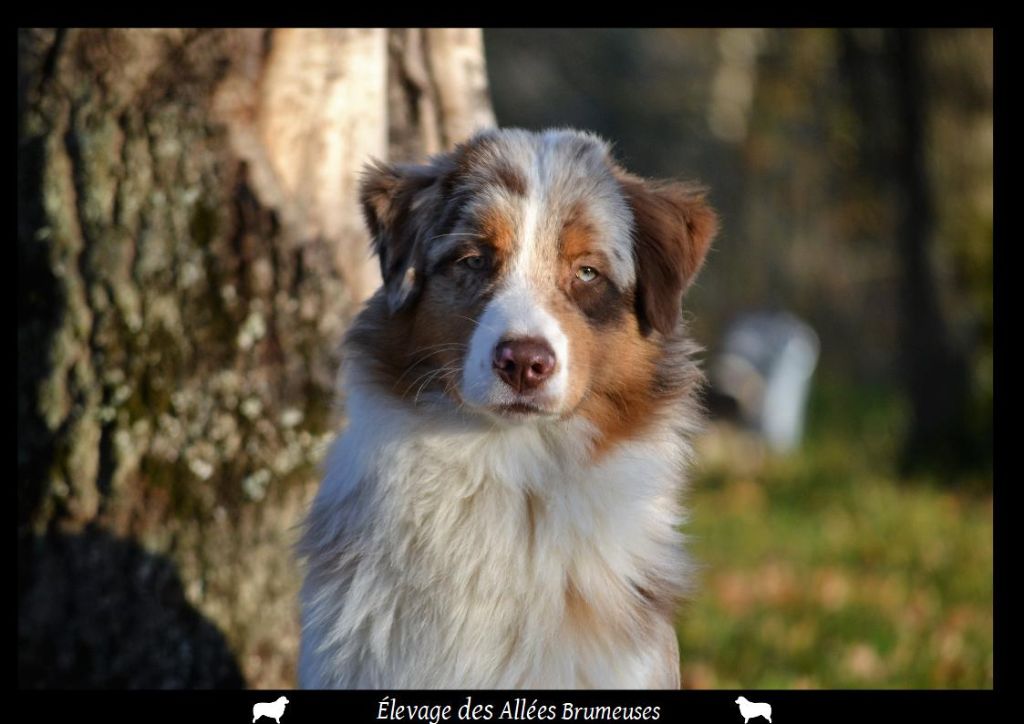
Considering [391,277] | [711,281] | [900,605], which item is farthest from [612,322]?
[711,281]

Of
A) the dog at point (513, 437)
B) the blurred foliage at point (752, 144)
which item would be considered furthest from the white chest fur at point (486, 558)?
the blurred foliage at point (752, 144)

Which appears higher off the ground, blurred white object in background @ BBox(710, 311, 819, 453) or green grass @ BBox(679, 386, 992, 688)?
blurred white object in background @ BBox(710, 311, 819, 453)

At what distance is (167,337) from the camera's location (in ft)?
16.7

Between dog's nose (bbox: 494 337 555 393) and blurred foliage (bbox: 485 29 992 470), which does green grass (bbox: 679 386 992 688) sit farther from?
blurred foliage (bbox: 485 29 992 470)

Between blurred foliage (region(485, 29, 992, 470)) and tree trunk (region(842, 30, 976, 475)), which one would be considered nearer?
tree trunk (region(842, 30, 976, 475))

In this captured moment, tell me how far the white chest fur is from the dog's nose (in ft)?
1.37

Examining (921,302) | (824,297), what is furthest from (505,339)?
(824,297)

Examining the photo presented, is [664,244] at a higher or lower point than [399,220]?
lower

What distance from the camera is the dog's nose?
381cm

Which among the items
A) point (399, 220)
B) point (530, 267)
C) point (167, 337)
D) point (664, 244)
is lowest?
point (167, 337)

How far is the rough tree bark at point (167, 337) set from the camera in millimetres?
4996

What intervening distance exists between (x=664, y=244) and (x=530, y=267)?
56 cm

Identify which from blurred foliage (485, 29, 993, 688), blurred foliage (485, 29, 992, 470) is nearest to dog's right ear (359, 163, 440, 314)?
blurred foliage (485, 29, 993, 688)

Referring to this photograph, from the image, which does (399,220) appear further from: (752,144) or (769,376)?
(752,144)
